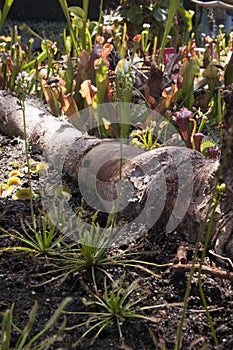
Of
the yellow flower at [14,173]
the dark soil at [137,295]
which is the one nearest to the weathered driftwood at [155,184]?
the dark soil at [137,295]

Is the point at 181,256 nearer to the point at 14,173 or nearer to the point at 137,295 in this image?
the point at 137,295

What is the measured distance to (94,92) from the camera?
9.15 ft

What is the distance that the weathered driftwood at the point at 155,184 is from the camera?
1.89 metres

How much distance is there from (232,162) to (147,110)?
120 cm

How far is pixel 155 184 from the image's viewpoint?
1956 millimetres

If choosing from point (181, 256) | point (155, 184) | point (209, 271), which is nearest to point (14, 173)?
point (155, 184)

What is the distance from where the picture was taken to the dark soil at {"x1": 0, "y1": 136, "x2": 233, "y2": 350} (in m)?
1.42

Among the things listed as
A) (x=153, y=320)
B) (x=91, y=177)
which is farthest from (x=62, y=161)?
(x=153, y=320)

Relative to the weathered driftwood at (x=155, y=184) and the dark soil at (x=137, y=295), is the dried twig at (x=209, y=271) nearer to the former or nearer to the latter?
the dark soil at (x=137, y=295)

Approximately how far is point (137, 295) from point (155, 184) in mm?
489

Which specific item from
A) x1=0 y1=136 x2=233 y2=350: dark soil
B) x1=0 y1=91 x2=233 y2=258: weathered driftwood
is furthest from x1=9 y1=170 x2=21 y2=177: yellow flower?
x1=0 y1=136 x2=233 y2=350: dark soil

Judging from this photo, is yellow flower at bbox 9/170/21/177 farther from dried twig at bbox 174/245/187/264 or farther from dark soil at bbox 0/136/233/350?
dried twig at bbox 174/245/187/264

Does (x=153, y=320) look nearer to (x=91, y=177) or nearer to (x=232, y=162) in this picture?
(x=232, y=162)

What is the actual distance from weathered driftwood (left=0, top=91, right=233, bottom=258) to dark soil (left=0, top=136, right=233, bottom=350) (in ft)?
0.23
